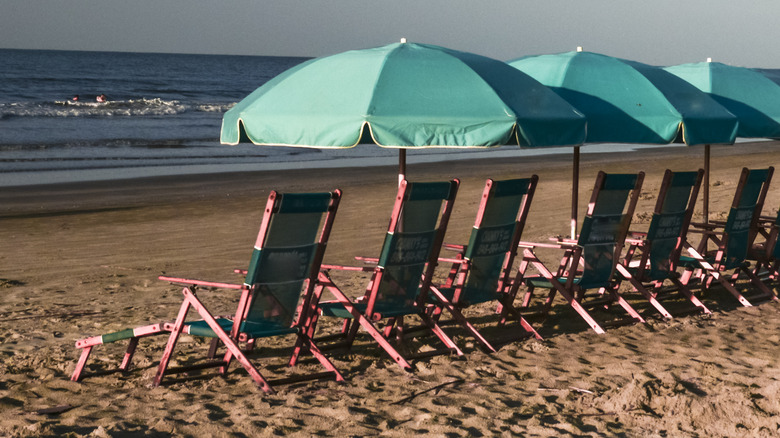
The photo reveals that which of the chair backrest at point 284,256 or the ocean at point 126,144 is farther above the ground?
the chair backrest at point 284,256

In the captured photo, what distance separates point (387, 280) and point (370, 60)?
1.27m

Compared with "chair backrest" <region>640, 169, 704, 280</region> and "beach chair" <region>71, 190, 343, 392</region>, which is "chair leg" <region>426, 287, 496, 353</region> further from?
"chair backrest" <region>640, 169, 704, 280</region>

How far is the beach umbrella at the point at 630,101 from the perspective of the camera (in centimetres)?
634

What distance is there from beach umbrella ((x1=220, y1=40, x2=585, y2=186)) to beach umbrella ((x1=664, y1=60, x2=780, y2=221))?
2580mm

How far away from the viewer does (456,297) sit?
5.60 metres

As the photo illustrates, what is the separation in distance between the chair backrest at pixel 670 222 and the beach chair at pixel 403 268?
1754mm

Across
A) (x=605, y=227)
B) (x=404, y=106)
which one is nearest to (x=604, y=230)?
(x=605, y=227)

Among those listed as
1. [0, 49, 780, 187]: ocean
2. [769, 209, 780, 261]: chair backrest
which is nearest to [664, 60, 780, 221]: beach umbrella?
[769, 209, 780, 261]: chair backrest

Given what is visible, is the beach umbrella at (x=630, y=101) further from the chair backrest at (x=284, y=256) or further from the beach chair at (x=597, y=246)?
the chair backrest at (x=284, y=256)

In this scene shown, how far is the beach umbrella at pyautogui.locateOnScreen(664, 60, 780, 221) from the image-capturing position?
7539 mm

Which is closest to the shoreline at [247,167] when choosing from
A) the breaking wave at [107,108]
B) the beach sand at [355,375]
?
the beach sand at [355,375]

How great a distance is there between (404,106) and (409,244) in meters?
0.76

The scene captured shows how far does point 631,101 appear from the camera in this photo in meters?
6.46

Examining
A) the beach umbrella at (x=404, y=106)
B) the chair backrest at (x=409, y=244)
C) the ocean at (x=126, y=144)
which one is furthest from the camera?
the ocean at (x=126, y=144)
